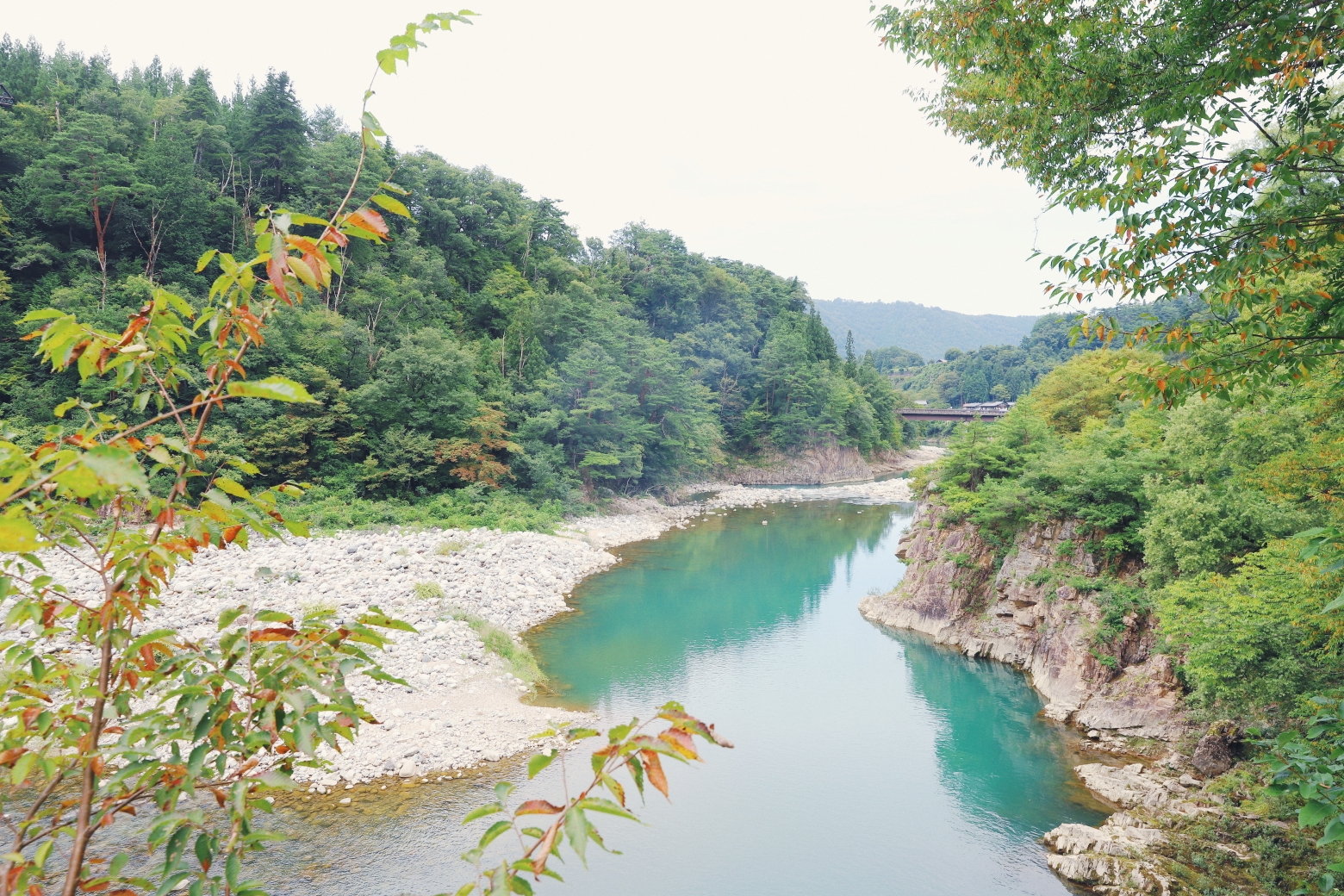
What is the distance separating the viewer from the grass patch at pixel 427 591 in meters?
12.9

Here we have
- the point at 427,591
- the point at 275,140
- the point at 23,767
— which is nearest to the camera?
the point at 23,767

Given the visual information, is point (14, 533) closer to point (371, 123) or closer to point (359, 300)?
point (371, 123)

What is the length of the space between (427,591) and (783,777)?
7519 mm

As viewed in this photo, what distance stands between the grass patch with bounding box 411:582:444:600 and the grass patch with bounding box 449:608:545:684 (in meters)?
0.79

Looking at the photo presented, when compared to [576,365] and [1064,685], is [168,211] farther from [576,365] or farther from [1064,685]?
[1064,685]

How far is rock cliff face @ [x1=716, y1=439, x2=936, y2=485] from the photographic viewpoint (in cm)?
3709

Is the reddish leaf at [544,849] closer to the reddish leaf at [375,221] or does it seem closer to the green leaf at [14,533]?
the green leaf at [14,533]

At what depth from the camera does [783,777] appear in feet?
28.5

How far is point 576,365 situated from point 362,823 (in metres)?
19.2

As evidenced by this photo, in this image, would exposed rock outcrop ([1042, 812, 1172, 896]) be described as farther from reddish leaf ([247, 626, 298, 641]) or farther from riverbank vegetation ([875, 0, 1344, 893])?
reddish leaf ([247, 626, 298, 641])

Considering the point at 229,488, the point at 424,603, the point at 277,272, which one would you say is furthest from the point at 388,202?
the point at 424,603

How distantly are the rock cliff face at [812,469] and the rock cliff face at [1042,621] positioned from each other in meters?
21.0

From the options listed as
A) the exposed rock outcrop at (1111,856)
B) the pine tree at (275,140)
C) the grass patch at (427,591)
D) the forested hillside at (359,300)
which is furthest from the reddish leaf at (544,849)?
the pine tree at (275,140)

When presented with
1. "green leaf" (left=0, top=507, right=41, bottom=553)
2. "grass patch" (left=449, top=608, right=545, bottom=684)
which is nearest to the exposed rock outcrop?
"grass patch" (left=449, top=608, right=545, bottom=684)
